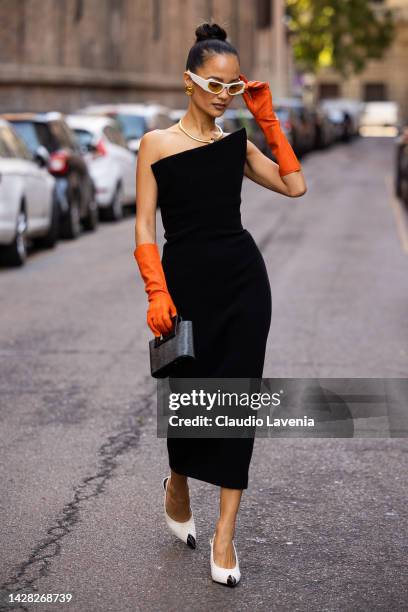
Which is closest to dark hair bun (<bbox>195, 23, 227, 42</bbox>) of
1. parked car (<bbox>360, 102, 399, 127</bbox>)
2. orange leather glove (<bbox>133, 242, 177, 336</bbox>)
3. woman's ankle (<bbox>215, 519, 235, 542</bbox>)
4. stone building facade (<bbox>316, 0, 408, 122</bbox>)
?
orange leather glove (<bbox>133, 242, 177, 336</bbox>)

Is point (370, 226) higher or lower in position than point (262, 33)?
higher

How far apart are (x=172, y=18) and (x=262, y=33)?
853 inches

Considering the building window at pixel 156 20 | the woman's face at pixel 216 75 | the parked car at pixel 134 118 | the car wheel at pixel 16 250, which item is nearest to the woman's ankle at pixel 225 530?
the woman's face at pixel 216 75

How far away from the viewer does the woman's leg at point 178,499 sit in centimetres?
511

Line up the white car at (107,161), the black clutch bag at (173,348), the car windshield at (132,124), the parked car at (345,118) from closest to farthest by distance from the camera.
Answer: the black clutch bag at (173,348) → the white car at (107,161) → the car windshield at (132,124) → the parked car at (345,118)

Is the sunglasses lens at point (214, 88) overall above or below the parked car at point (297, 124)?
above

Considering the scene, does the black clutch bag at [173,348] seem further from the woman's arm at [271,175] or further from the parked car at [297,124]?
the parked car at [297,124]

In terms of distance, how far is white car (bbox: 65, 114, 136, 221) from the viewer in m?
21.8

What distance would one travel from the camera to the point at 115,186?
22.3 meters

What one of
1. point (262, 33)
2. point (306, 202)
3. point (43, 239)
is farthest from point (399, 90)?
point (43, 239)

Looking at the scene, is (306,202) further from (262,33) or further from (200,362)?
(262,33)

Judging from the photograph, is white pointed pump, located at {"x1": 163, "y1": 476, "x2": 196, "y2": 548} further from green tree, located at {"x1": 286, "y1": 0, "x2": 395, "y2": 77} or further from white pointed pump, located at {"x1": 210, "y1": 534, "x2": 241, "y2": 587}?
green tree, located at {"x1": 286, "y1": 0, "x2": 395, "y2": 77}

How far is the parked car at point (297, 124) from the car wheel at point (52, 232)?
981 inches

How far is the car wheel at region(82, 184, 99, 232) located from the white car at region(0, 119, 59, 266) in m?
2.28
